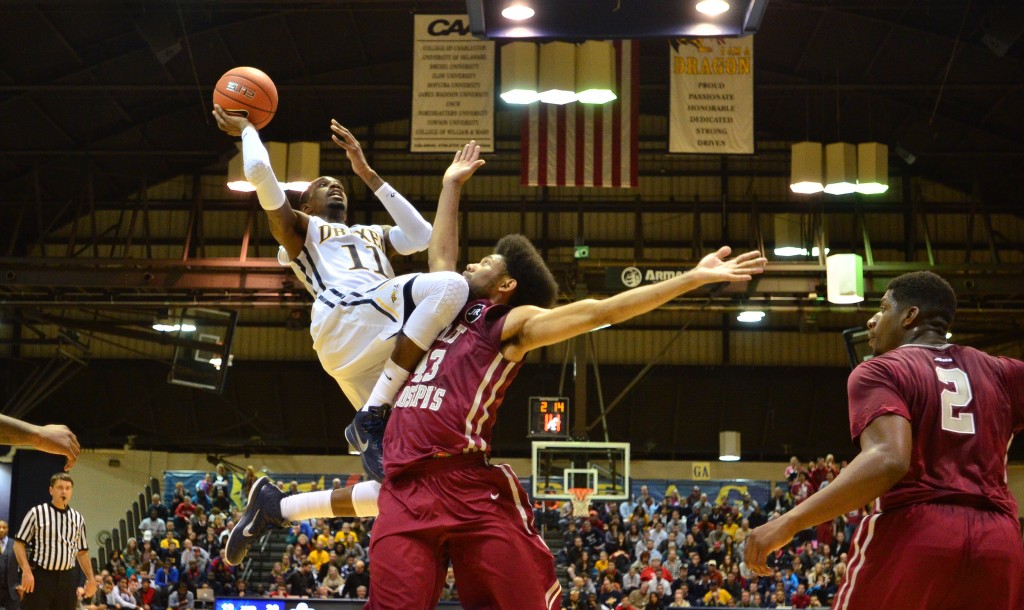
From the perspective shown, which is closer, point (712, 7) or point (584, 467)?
point (712, 7)

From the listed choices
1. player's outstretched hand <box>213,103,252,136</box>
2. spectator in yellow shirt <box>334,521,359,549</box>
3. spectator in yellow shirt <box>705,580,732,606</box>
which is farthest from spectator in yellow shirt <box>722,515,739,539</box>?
player's outstretched hand <box>213,103,252,136</box>

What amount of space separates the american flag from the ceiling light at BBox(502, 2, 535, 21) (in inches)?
445

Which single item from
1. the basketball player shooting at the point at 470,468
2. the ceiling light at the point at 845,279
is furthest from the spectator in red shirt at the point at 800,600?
the basketball player shooting at the point at 470,468

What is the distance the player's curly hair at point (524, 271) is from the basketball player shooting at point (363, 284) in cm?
23

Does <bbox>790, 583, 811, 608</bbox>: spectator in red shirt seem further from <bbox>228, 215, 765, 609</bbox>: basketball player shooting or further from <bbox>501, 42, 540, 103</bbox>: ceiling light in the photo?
<bbox>228, 215, 765, 609</bbox>: basketball player shooting

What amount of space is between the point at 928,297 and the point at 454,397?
1.88m

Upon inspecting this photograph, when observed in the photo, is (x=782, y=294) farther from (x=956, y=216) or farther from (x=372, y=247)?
(x=372, y=247)

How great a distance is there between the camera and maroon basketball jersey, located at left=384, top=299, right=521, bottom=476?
4668mm

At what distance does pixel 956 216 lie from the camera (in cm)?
2902

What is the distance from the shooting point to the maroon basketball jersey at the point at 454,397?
4.67m

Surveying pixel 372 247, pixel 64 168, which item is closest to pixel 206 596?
pixel 64 168

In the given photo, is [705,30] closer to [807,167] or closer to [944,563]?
[944,563]

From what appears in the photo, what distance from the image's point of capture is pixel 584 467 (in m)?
20.9

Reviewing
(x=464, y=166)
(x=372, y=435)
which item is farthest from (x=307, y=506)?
(x=464, y=166)
